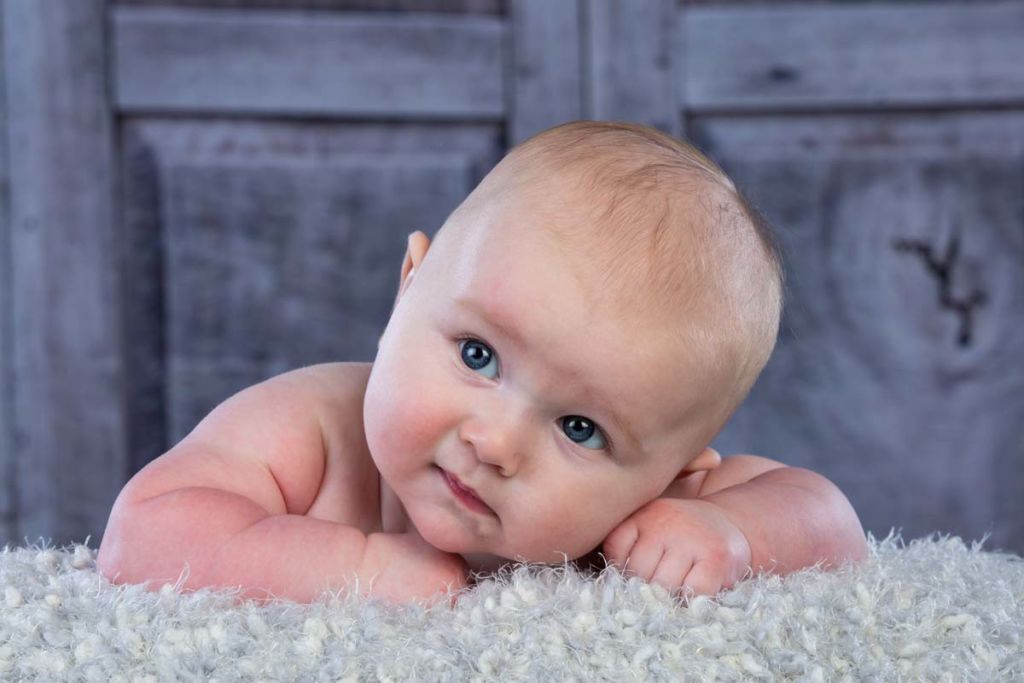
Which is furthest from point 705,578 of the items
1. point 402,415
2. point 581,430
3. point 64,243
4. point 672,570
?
point 64,243

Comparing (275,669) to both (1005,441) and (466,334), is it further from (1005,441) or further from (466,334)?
(1005,441)

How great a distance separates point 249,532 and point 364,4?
63.0 inches

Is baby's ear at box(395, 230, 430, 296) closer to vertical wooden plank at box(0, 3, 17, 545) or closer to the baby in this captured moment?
the baby

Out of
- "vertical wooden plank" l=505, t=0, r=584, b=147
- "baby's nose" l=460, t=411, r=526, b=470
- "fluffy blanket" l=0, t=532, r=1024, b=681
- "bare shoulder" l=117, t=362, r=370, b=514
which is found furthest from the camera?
"vertical wooden plank" l=505, t=0, r=584, b=147

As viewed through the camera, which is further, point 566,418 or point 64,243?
point 64,243

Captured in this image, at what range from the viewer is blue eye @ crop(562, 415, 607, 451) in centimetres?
90

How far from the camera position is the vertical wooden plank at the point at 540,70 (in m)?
2.36

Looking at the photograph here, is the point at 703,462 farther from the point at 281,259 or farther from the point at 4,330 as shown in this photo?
the point at 4,330

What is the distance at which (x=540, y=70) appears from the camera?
2.36 meters

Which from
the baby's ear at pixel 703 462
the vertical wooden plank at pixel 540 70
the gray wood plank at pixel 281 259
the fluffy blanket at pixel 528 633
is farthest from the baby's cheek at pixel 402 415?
the vertical wooden plank at pixel 540 70

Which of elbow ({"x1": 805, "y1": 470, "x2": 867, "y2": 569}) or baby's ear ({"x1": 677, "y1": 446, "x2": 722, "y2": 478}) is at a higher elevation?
baby's ear ({"x1": 677, "y1": 446, "x2": 722, "y2": 478})

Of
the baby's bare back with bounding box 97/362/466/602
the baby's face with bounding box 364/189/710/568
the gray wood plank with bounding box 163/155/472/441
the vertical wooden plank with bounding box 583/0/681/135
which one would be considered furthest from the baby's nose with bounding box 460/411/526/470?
the vertical wooden plank with bounding box 583/0/681/135

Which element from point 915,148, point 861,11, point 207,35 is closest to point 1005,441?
Answer: point 915,148

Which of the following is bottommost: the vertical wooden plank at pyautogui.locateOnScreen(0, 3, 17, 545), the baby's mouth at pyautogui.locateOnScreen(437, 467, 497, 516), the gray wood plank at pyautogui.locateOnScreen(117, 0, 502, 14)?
the vertical wooden plank at pyautogui.locateOnScreen(0, 3, 17, 545)
